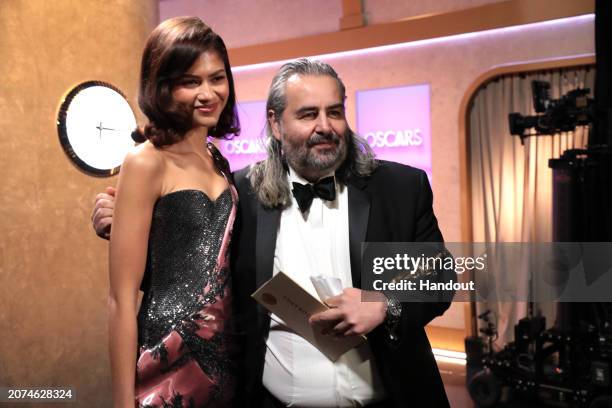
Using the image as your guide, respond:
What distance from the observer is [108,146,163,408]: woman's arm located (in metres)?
1.69

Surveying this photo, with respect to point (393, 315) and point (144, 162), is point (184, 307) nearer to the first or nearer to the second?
point (144, 162)

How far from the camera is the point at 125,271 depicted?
170 centimetres

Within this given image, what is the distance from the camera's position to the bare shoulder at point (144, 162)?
1.70 meters

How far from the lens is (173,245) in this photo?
1.78m

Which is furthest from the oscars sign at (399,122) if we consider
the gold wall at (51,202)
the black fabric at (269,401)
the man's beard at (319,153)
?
the black fabric at (269,401)

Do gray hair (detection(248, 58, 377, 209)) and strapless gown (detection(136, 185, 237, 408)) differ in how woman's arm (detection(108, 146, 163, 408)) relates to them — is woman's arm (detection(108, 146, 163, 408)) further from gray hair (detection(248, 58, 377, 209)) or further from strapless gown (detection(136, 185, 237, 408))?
gray hair (detection(248, 58, 377, 209))

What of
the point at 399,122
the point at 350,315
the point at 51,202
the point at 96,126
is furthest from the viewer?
the point at 399,122

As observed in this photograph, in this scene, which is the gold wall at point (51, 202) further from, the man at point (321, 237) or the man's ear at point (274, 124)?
the man's ear at point (274, 124)

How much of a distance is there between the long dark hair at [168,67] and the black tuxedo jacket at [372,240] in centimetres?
38

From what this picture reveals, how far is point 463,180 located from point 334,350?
4527 mm

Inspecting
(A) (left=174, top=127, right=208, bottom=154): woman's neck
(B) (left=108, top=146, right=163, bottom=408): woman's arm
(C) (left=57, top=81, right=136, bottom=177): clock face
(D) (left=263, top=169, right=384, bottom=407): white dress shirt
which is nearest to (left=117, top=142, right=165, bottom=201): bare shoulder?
(B) (left=108, top=146, right=163, bottom=408): woman's arm

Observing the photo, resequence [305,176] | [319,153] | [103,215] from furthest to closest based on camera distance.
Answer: [305,176] < [319,153] < [103,215]

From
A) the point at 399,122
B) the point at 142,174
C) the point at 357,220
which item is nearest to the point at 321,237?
the point at 357,220

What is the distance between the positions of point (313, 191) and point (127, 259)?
629mm
